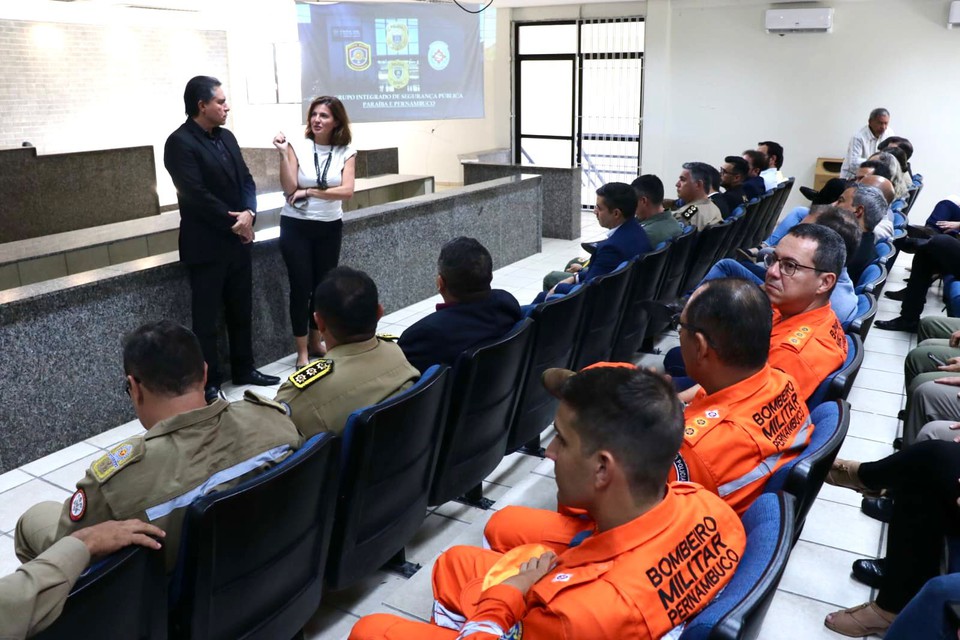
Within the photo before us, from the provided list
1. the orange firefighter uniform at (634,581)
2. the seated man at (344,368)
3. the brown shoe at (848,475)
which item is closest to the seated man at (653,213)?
the brown shoe at (848,475)

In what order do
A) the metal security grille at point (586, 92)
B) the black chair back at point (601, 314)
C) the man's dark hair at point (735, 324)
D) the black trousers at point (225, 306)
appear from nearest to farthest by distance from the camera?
the man's dark hair at point (735, 324) < the black chair back at point (601, 314) < the black trousers at point (225, 306) < the metal security grille at point (586, 92)

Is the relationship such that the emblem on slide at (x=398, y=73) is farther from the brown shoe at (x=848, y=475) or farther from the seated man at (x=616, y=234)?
the brown shoe at (x=848, y=475)

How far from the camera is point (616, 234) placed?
382 centimetres

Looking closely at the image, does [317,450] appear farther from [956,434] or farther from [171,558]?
[956,434]

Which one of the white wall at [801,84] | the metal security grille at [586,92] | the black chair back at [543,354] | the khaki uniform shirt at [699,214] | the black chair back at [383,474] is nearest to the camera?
the black chair back at [383,474]

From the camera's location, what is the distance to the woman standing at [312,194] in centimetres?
402

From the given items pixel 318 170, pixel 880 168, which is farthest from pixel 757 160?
pixel 318 170

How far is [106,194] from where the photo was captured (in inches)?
226

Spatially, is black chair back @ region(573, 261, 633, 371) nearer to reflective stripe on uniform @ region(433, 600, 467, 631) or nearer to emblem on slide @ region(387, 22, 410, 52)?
reflective stripe on uniform @ region(433, 600, 467, 631)

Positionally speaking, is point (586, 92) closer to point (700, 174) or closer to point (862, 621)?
point (700, 174)

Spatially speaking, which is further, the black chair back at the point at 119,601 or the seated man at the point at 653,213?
the seated man at the point at 653,213

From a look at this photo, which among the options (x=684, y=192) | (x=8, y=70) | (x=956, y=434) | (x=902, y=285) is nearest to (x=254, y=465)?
(x=956, y=434)

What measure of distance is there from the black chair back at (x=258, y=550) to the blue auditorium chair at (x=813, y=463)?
3.08 ft

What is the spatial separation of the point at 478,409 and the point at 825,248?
1.22 m
